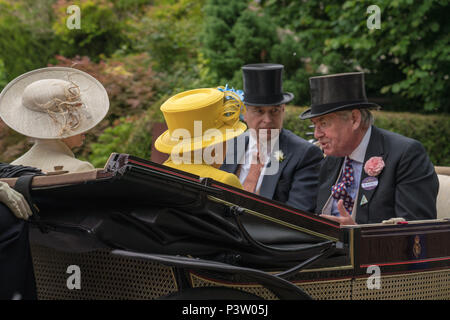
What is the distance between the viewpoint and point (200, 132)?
264 cm

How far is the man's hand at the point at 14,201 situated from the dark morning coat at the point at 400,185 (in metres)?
1.97

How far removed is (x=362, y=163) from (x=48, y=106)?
184 cm

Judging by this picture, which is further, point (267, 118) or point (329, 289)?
point (267, 118)

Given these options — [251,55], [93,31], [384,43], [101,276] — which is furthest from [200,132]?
[93,31]

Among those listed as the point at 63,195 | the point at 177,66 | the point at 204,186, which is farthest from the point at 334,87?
the point at 177,66

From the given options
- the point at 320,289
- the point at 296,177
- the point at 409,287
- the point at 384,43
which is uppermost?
the point at 384,43

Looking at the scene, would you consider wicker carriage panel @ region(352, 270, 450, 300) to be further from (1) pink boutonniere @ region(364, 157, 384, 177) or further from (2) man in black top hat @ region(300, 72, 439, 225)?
(1) pink boutonniere @ region(364, 157, 384, 177)

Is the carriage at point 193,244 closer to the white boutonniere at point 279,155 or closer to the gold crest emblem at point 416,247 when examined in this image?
the gold crest emblem at point 416,247

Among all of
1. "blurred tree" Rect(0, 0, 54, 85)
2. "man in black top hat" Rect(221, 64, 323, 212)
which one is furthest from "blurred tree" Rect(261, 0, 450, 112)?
"blurred tree" Rect(0, 0, 54, 85)

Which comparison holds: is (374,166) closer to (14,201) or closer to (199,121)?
(199,121)

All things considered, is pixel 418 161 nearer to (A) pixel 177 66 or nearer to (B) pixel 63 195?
(B) pixel 63 195

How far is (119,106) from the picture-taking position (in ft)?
26.9

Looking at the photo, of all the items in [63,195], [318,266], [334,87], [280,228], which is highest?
[334,87]
